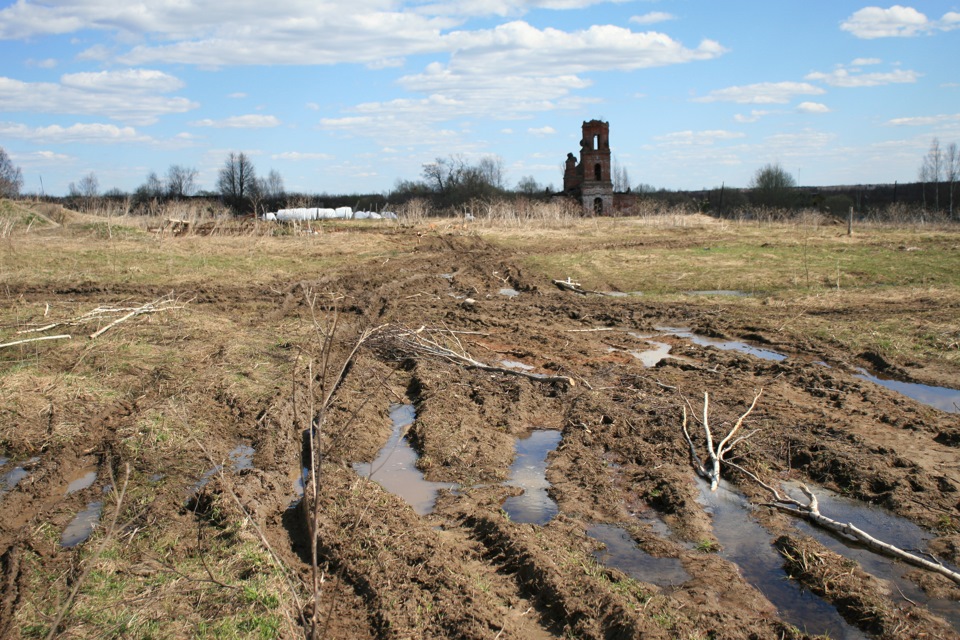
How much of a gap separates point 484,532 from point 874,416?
18.2 feet

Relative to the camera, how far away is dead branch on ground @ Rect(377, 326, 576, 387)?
1071 centimetres

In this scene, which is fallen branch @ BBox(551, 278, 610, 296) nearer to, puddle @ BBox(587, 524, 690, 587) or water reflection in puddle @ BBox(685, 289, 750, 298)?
water reflection in puddle @ BBox(685, 289, 750, 298)

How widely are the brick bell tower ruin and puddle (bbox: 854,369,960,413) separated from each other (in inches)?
1730

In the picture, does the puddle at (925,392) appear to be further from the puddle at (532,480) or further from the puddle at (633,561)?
the puddle at (633,561)

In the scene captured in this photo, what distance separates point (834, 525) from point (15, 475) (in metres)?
7.61

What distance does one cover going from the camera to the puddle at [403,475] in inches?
269

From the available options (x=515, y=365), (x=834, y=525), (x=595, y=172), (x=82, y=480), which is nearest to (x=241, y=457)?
(x=82, y=480)

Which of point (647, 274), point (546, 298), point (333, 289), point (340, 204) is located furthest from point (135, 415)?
point (340, 204)

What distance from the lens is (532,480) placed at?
7.31 metres

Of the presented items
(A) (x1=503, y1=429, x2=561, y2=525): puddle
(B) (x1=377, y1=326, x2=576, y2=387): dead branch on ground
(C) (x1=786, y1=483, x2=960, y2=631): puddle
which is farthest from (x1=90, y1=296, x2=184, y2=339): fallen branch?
(C) (x1=786, y1=483, x2=960, y2=631): puddle

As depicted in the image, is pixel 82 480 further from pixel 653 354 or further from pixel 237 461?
pixel 653 354

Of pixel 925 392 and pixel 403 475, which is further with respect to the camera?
pixel 925 392

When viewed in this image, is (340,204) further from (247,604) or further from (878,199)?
(247,604)

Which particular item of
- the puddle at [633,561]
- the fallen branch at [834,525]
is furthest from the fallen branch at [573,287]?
the puddle at [633,561]
